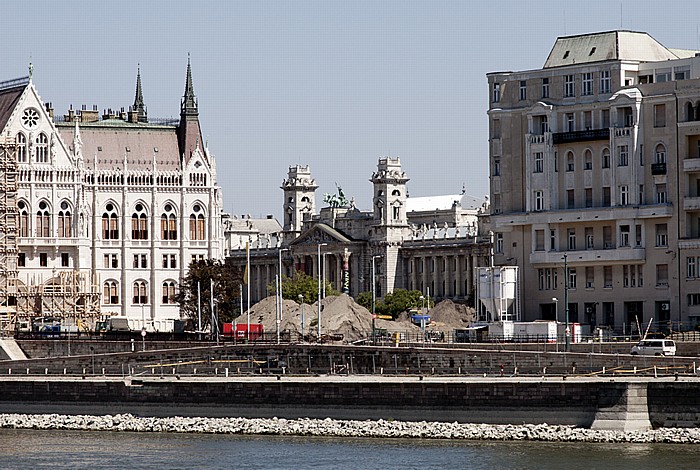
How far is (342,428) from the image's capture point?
244 feet

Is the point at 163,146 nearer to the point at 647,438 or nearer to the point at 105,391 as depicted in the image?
the point at 105,391

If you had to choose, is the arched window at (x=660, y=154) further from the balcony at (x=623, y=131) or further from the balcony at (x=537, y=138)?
the balcony at (x=537, y=138)

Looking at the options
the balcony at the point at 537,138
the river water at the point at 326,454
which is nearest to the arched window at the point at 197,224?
the balcony at the point at 537,138

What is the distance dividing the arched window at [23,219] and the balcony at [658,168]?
62.6 metres

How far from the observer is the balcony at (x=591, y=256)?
10312 cm

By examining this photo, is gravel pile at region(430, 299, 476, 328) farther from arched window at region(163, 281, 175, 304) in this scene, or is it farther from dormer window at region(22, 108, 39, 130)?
dormer window at region(22, 108, 39, 130)

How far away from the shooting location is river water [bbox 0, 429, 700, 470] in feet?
214

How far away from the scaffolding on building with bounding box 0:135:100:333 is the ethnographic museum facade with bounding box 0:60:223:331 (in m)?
0.11

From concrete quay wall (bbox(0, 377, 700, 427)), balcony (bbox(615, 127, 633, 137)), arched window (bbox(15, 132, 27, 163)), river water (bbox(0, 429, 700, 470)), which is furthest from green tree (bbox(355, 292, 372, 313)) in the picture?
river water (bbox(0, 429, 700, 470))

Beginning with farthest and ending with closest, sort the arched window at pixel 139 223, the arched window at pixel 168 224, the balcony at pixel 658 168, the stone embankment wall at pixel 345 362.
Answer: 1. the arched window at pixel 168 224
2. the arched window at pixel 139 223
3. the balcony at pixel 658 168
4. the stone embankment wall at pixel 345 362

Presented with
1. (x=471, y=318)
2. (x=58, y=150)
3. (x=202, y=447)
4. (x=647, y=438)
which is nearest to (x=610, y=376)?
(x=647, y=438)

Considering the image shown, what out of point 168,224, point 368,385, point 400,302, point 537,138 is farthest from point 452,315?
point 368,385

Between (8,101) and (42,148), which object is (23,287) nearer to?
(42,148)

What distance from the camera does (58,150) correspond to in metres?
153
